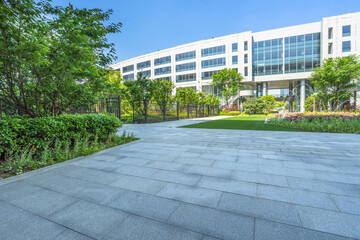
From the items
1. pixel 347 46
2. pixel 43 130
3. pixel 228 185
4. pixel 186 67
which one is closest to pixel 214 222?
pixel 228 185

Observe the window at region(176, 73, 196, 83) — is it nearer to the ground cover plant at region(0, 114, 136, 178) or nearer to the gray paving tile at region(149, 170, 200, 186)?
the ground cover plant at region(0, 114, 136, 178)

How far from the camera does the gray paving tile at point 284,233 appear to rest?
61.7 inches

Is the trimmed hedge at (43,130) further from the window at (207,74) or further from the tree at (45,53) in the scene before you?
the window at (207,74)

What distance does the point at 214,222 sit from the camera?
5.90 feet

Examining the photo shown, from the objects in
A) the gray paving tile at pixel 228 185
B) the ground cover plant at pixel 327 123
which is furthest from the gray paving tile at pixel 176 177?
the ground cover plant at pixel 327 123

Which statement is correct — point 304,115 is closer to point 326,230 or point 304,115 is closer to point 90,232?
point 326,230

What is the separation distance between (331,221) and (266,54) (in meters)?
42.4

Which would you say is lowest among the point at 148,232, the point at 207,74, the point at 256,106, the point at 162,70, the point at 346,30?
the point at 148,232

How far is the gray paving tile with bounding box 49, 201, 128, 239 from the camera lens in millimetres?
1715

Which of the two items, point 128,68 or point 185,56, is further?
point 128,68

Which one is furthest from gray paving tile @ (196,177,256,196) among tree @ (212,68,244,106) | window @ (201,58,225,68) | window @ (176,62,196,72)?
window @ (176,62,196,72)

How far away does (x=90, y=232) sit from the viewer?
65.8 inches

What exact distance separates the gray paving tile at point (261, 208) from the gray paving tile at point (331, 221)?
0.10 m

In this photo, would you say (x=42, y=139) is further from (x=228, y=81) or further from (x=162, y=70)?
(x=162, y=70)
